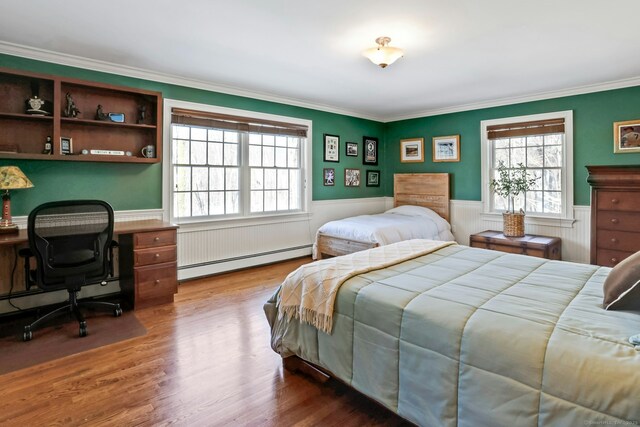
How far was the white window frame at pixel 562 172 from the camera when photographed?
4.47 metres

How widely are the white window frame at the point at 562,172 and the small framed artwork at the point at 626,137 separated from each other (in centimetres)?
44

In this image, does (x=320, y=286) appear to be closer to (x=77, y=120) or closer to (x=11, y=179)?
(x=11, y=179)

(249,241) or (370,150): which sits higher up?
(370,150)

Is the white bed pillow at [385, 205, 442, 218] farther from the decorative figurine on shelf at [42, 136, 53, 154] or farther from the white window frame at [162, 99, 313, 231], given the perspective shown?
the decorative figurine on shelf at [42, 136, 53, 154]

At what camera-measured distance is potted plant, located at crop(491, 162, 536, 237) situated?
4601 mm

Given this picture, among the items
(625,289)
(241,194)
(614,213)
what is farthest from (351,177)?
(625,289)

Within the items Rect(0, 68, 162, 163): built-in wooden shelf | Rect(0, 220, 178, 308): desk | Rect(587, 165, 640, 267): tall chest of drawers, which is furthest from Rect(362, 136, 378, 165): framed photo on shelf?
Rect(0, 220, 178, 308): desk

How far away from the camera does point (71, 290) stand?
2.91 metres

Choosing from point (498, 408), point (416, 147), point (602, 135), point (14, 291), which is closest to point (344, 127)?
point (416, 147)

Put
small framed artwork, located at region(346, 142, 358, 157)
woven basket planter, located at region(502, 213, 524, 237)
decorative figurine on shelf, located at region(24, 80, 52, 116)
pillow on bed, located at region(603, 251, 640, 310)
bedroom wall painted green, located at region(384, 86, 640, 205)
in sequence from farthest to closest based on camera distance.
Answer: small framed artwork, located at region(346, 142, 358, 157) < woven basket planter, located at region(502, 213, 524, 237) < bedroom wall painted green, located at region(384, 86, 640, 205) < decorative figurine on shelf, located at region(24, 80, 52, 116) < pillow on bed, located at region(603, 251, 640, 310)

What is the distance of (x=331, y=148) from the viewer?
5.70 meters

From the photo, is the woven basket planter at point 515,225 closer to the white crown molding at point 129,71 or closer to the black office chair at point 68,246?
the white crown molding at point 129,71

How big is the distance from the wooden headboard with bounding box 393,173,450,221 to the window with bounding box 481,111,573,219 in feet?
2.02

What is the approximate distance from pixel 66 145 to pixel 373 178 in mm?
4583
